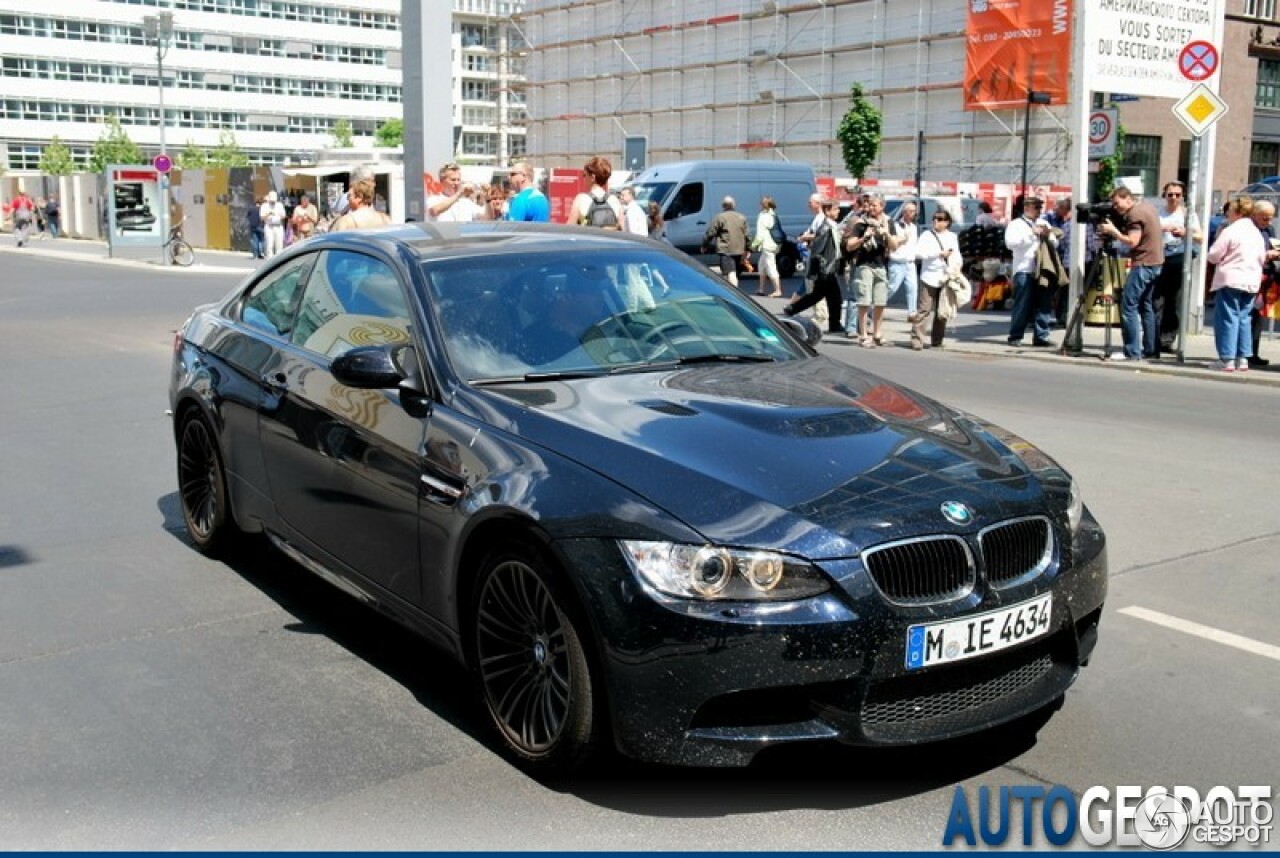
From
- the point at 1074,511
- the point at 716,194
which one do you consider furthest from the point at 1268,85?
the point at 1074,511

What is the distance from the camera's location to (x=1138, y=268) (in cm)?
1456

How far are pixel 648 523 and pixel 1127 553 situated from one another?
376 centimetres

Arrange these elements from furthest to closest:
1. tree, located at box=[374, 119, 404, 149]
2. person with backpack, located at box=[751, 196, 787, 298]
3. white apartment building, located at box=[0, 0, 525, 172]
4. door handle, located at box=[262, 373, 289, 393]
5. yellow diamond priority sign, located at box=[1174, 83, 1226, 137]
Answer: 1. tree, located at box=[374, 119, 404, 149]
2. white apartment building, located at box=[0, 0, 525, 172]
3. person with backpack, located at box=[751, 196, 787, 298]
4. yellow diamond priority sign, located at box=[1174, 83, 1226, 137]
5. door handle, located at box=[262, 373, 289, 393]

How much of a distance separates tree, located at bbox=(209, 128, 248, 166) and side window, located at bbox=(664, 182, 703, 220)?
72.3 meters

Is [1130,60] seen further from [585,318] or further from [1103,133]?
[585,318]

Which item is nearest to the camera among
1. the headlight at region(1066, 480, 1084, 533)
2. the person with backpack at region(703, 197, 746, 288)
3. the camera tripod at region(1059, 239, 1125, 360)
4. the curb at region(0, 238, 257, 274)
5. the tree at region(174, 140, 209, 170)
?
the headlight at region(1066, 480, 1084, 533)

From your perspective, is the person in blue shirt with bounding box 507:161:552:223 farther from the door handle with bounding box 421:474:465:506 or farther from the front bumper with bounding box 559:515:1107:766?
the front bumper with bounding box 559:515:1107:766

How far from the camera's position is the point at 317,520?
503 centimetres

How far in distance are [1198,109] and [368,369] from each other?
12.9 metres

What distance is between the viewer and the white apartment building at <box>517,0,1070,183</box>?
200ft

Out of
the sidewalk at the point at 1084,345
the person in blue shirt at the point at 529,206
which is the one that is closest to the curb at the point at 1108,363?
the sidewalk at the point at 1084,345

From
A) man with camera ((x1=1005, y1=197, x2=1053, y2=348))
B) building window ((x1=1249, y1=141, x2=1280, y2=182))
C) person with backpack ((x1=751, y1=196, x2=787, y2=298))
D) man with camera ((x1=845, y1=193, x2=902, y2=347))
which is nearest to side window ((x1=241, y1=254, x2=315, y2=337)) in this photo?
man with camera ((x1=845, y1=193, x2=902, y2=347))

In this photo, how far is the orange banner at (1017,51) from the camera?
49.7 meters

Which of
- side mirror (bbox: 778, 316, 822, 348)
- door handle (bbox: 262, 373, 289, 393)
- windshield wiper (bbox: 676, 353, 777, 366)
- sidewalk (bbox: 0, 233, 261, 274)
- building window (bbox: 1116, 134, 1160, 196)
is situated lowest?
sidewalk (bbox: 0, 233, 261, 274)
